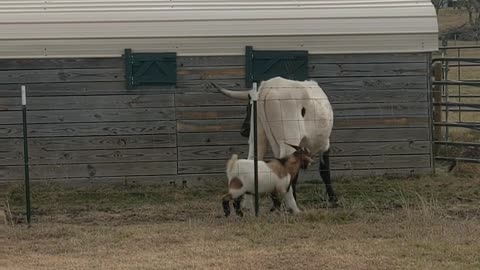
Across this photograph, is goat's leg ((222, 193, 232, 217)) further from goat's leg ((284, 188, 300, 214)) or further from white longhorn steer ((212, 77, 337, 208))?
white longhorn steer ((212, 77, 337, 208))

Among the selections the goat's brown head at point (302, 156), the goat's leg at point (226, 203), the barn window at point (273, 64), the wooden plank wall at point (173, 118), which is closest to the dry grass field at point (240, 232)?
the goat's leg at point (226, 203)

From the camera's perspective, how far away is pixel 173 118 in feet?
37.2

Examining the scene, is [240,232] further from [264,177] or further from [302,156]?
[302,156]

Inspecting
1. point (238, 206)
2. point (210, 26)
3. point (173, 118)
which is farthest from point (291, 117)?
point (210, 26)

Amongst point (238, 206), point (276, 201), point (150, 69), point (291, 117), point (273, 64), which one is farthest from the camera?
point (273, 64)

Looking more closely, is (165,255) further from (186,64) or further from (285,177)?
(186,64)

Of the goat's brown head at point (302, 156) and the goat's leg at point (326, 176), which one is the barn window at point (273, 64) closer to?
the goat's leg at point (326, 176)

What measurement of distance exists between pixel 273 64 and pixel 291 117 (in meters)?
1.98

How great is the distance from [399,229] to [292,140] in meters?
2.22

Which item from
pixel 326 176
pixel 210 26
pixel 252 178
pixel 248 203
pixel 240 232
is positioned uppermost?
pixel 210 26

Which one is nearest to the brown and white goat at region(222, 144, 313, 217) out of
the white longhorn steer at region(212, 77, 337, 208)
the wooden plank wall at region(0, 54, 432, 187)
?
the white longhorn steer at region(212, 77, 337, 208)

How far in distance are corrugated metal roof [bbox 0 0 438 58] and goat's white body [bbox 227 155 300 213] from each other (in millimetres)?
3418

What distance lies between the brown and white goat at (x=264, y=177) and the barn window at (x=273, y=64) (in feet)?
9.25

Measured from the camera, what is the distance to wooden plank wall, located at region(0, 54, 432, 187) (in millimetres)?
11117
